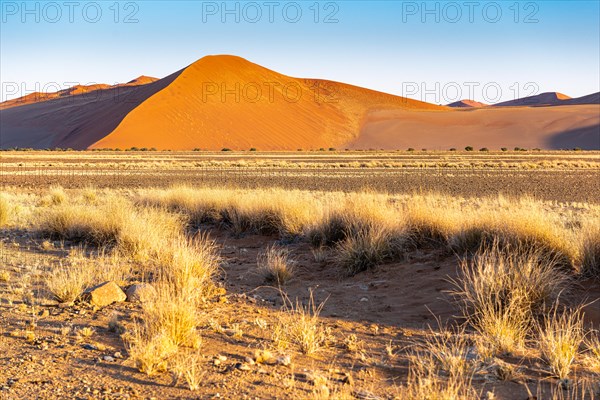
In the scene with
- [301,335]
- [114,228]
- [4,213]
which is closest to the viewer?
[301,335]

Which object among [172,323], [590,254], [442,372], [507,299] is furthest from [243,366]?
[590,254]

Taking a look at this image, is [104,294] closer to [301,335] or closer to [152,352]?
[152,352]

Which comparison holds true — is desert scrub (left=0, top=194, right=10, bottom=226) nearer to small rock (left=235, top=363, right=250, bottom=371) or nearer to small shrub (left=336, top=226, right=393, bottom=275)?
small shrub (left=336, top=226, right=393, bottom=275)

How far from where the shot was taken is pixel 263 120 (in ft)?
358

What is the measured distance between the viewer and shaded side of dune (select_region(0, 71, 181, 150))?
339 ft

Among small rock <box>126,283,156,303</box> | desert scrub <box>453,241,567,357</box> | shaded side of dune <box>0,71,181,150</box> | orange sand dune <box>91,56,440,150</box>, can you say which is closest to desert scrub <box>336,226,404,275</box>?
desert scrub <box>453,241,567,357</box>

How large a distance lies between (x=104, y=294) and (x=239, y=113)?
104256mm

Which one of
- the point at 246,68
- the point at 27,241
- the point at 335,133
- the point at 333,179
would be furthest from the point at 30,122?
the point at 27,241

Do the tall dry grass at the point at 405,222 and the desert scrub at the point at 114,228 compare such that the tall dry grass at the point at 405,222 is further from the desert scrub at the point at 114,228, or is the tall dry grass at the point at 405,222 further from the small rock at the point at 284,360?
the small rock at the point at 284,360

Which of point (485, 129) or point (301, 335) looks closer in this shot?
point (301, 335)

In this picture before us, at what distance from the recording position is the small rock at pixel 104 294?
744 cm

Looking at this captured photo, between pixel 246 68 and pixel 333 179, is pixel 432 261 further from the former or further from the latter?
pixel 246 68

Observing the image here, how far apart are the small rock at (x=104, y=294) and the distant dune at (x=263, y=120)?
286 ft

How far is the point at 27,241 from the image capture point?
12641 mm
